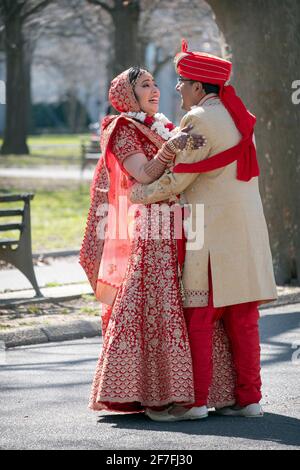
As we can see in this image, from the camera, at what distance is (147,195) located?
6.34 m

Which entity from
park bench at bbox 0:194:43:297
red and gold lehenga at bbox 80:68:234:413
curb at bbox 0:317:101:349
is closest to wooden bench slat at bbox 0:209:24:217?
park bench at bbox 0:194:43:297

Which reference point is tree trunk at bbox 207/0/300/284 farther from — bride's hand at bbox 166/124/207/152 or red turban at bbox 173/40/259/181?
bride's hand at bbox 166/124/207/152

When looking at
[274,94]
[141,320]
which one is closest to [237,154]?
[141,320]

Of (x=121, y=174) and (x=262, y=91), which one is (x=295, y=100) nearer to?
(x=262, y=91)

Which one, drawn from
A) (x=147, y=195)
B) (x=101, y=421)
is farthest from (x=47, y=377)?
(x=147, y=195)

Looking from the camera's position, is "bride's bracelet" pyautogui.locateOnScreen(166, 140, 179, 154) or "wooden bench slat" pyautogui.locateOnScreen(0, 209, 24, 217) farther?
"wooden bench slat" pyautogui.locateOnScreen(0, 209, 24, 217)

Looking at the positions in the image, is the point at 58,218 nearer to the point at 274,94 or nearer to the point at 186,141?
the point at 274,94

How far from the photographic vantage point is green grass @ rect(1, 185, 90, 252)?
49.0 ft

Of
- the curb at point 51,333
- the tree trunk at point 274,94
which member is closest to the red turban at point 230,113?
the curb at point 51,333

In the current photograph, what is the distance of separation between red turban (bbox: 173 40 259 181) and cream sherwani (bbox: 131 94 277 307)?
0.11ft

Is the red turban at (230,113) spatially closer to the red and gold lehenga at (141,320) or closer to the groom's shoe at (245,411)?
the red and gold lehenga at (141,320)

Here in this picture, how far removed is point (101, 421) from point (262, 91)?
5.57 meters

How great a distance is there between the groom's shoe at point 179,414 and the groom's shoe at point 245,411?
150 mm

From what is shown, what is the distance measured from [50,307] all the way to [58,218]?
7.62 meters
